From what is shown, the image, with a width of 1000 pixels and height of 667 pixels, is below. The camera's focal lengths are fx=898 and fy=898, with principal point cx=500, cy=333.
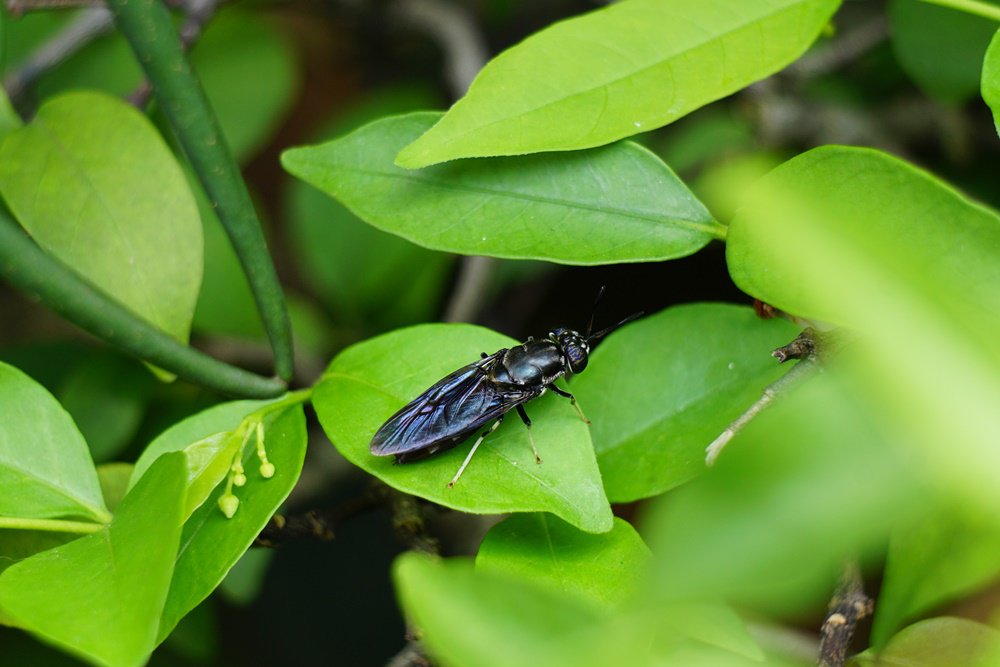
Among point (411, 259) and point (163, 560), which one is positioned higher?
point (163, 560)

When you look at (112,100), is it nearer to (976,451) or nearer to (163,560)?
(163,560)

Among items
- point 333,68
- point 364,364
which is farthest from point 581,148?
point 333,68

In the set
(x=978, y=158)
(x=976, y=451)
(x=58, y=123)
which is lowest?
(x=978, y=158)

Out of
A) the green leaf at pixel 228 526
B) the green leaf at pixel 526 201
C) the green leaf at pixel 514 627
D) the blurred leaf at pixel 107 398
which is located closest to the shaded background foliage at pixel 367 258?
the blurred leaf at pixel 107 398

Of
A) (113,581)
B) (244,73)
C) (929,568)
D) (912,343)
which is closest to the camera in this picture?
(912,343)

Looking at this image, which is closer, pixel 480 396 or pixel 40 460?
pixel 40 460

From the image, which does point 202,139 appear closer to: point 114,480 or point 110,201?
point 110,201

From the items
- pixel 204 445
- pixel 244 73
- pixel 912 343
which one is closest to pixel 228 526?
pixel 204 445
